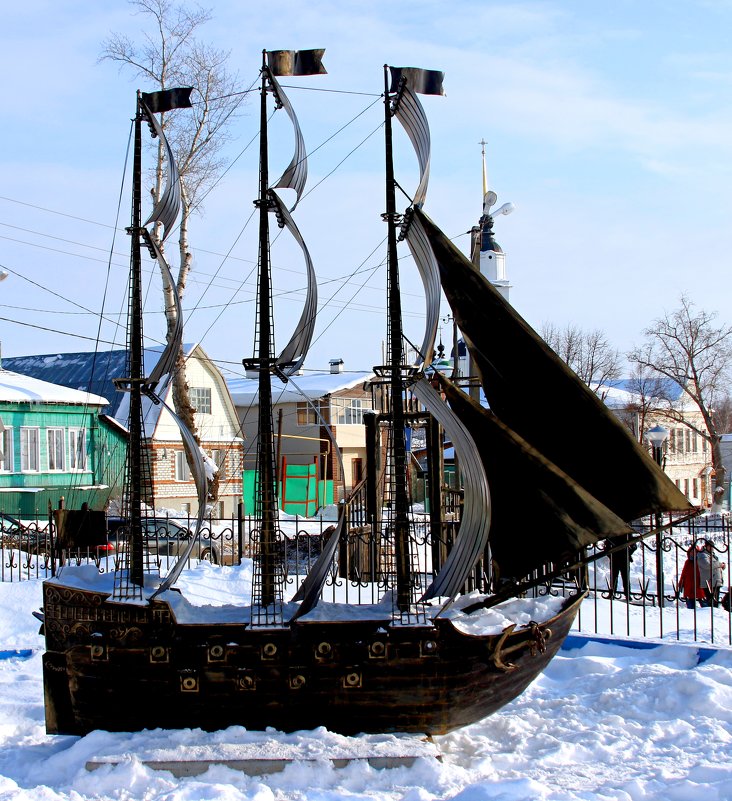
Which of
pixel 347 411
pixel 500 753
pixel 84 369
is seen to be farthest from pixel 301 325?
pixel 347 411

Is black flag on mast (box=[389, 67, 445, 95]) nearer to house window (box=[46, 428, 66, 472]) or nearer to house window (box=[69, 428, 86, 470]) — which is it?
house window (box=[69, 428, 86, 470])

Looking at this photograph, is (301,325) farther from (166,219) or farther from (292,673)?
(292,673)

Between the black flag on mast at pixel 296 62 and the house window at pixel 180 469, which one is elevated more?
the black flag on mast at pixel 296 62

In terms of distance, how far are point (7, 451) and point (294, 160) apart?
22204 mm

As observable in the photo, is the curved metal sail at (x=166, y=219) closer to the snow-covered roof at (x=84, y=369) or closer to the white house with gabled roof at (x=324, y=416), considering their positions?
the snow-covered roof at (x=84, y=369)

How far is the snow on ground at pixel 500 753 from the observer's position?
6875 millimetres

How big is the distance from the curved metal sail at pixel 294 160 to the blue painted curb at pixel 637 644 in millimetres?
6045

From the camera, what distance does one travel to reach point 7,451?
92.5 feet

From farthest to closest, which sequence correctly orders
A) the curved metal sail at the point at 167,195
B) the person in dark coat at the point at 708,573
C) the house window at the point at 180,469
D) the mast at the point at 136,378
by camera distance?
the house window at the point at 180,469 < the person in dark coat at the point at 708,573 < the curved metal sail at the point at 167,195 < the mast at the point at 136,378

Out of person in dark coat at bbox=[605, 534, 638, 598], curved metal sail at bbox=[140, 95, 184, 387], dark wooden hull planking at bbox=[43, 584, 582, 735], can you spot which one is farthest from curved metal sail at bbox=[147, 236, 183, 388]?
person in dark coat at bbox=[605, 534, 638, 598]

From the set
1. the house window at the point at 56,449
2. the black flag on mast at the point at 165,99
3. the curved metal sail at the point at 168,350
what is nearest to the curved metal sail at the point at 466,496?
the curved metal sail at the point at 168,350

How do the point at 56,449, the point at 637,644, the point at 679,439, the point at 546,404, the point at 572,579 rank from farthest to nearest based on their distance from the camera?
1. the point at 679,439
2. the point at 56,449
3. the point at 572,579
4. the point at 637,644
5. the point at 546,404

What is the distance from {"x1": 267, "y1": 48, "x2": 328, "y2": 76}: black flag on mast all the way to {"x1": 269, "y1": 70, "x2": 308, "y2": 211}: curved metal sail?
4.7 inches

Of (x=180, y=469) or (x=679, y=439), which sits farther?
(x=679, y=439)
